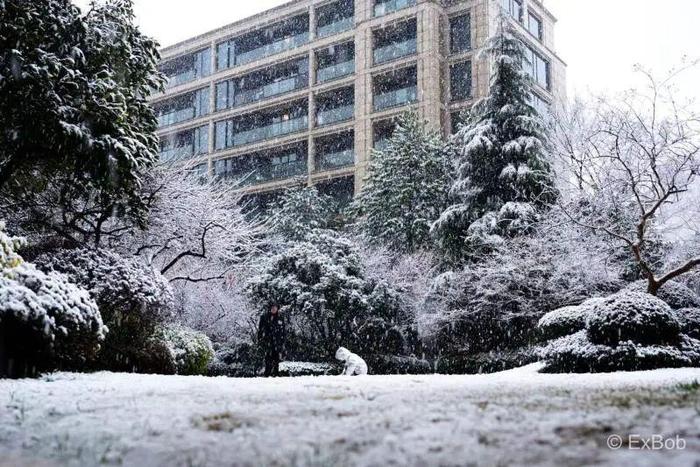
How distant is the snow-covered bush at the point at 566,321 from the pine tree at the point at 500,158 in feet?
24.6

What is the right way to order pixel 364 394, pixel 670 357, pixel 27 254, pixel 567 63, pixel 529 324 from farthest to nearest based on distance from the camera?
pixel 567 63
pixel 529 324
pixel 27 254
pixel 670 357
pixel 364 394

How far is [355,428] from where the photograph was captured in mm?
3652

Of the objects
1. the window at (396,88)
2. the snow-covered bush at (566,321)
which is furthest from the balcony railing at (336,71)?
the snow-covered bush at (566,321)

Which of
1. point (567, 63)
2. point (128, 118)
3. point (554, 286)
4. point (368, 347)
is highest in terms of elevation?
point (567, 63)

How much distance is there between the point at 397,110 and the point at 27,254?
2522 centimetres

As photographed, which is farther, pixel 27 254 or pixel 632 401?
pixel 27 254

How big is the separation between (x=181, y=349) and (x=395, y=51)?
2574 cm

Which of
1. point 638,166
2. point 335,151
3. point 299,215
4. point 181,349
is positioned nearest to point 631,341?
point 638,166

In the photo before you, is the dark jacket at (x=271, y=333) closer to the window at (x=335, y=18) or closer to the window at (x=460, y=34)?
the window at (x=460, y=34)

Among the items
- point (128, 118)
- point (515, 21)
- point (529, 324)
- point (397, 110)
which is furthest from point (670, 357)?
point (515, 21)

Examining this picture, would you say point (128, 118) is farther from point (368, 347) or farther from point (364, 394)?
point (368, 347)

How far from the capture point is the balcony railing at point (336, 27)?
3759cm

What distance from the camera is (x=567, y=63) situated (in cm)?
4172

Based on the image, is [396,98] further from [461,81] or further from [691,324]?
[691,324]
